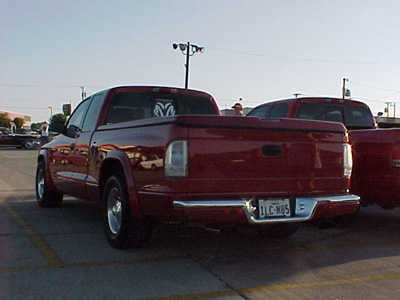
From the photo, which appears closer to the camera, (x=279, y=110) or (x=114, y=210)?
(x=114, y=210)

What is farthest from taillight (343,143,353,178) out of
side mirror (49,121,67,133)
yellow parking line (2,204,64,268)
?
side mirror (49,121,67,133)

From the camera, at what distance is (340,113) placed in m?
8.53

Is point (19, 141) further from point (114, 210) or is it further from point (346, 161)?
point (346, 161)

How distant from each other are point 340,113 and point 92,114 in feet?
13.9

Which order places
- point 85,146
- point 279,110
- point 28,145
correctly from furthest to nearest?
1. point 28,145
2. point 279,110
3. point 85,146

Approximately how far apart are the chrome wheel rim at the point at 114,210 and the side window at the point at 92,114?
123 cm

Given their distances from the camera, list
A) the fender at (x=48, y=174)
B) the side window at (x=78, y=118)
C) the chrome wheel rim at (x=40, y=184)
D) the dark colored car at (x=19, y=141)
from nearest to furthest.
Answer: the side window at (x=78, y=118) < the fender at (x=48, y=174) < the chrome wheel rim at (x=40, y=184) < the dark colored car at (x=19, y=141)

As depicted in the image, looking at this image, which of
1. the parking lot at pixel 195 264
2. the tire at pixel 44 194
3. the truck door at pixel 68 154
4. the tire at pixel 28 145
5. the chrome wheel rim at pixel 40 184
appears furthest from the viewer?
the tire at pixel 28 145

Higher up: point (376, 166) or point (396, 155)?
point (396, 155)

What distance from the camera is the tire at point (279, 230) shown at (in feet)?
19.3

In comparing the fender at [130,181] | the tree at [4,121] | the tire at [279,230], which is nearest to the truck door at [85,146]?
the fender at [130,181]

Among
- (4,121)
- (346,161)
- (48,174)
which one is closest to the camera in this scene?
(346,161)

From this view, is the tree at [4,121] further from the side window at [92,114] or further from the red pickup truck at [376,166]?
the red pickup truck at [376,166]

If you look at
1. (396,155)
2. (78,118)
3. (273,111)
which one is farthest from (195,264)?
(273,111)
